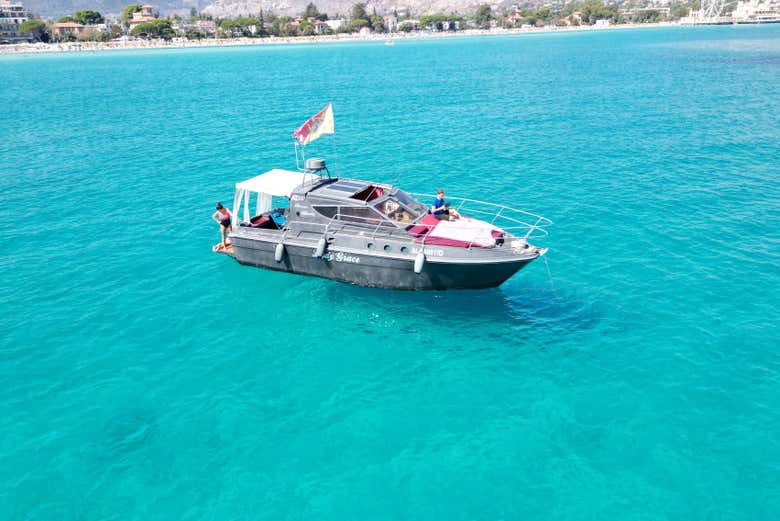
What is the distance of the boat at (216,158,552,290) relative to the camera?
19156mm

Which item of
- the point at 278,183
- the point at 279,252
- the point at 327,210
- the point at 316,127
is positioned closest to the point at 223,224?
the point at 278,183

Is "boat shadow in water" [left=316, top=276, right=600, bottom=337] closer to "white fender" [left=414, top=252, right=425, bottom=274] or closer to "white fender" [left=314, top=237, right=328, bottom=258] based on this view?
"white fender" [left=414, top=252, right=425, bottom=274]

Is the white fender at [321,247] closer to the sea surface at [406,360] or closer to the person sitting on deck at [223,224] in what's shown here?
the sea surface at [406,360]

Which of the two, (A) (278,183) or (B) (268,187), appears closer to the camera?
(B) (268,187)

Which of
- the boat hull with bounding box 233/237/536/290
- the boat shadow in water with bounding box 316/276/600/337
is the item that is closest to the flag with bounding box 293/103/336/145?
the boat hull with bounding box 233/237/536/290

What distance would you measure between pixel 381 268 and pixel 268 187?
6723mm

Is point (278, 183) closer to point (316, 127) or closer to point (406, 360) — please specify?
point (316, 127)

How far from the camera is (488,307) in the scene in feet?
66.6

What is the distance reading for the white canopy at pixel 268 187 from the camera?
22.2 meters

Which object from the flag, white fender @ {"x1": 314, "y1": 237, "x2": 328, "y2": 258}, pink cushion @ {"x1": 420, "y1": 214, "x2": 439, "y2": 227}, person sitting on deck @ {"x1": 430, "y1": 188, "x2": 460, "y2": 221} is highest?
the flag

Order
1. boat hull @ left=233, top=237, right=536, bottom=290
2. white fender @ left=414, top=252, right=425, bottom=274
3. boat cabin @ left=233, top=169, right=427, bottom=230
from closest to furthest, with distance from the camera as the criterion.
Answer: white fender @ left=414, top=252, right=425, bottom=274 → boat hull @ left=233, top=237, right=536, bottom=290 → boat cabin @ left=233, top=169, right=427, bottom=230

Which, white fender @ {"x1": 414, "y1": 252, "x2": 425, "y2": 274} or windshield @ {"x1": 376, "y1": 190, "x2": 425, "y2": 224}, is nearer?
white fender @ {"x1": 414, "y1": 252, "x2": 425, "y2": 274}

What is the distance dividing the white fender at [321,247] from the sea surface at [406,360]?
7.11ft

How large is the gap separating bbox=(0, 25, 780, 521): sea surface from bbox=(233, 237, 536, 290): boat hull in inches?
32.9
